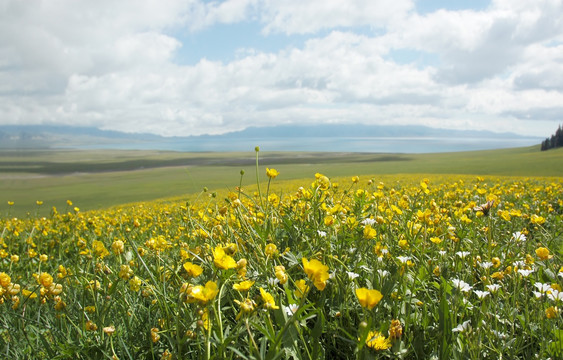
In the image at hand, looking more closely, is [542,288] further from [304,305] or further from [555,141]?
[555,141]

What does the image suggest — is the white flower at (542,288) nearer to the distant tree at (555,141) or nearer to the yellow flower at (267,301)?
the yellow flower at (267,301)

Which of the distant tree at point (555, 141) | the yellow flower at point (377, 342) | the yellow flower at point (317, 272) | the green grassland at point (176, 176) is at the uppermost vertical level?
the distant tree at point (555, 141)

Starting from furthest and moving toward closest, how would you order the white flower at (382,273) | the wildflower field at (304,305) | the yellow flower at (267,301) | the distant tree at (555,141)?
the distant tree at (555,141)
the white flower at (382,273)
the wildflower field at (304,305)
the yellow flower at (267,301)

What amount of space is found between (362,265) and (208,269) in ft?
3.15

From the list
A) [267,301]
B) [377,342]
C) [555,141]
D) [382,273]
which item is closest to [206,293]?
[267,301]

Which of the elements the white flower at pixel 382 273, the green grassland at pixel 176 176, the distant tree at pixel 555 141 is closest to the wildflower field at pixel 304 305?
the white flower at pixel 382 273

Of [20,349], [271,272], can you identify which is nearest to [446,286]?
[271,272]

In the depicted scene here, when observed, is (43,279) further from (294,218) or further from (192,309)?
(294,218)

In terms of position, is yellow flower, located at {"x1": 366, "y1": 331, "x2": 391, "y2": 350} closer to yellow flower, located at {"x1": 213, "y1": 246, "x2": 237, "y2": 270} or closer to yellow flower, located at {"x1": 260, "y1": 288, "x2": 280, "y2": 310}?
yellow flower, located at {"x1": 260, "y1": 288, "x2": 280, "y2": 310}

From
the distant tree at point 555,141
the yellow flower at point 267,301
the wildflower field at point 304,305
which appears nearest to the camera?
the yellow flower at point 267,301

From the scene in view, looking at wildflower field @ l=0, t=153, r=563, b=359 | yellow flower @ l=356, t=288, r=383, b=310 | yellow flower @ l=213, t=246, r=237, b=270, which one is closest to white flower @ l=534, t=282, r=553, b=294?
wildflower field @ l=0, t=153, r=563, b=359

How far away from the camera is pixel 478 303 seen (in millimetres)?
2213

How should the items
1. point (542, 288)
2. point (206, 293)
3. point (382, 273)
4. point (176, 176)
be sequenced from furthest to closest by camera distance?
1. point (176, 176)
2. point (382, 273)
3. point (542, 288)
4. point (206, 293)

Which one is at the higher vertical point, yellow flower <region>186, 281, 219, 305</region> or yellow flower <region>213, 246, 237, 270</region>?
yellow flower <region>213, 246, 237, 270</region>
